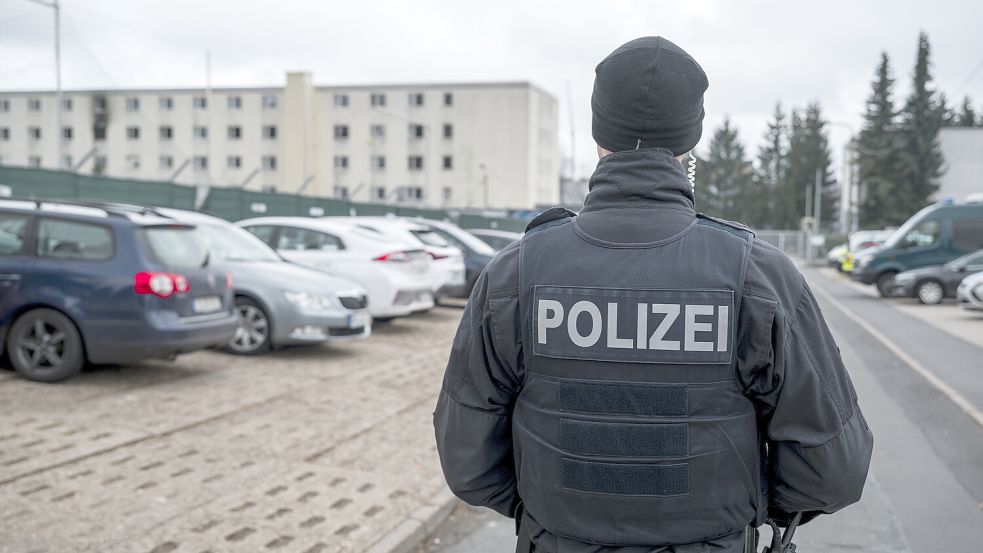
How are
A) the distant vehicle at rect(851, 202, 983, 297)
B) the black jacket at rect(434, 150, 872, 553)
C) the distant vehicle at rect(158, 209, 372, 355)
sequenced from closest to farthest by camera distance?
the black jacket at rect(434, 150, 872, 553) → the distant vehicle at rect(158, 209, 372, 355) → the distant vehicle at rect(851, 202, 983, 297)

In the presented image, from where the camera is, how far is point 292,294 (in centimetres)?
983

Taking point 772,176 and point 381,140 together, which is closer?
point 381,140

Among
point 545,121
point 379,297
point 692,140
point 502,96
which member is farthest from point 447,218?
point 545,121

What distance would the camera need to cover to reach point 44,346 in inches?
297

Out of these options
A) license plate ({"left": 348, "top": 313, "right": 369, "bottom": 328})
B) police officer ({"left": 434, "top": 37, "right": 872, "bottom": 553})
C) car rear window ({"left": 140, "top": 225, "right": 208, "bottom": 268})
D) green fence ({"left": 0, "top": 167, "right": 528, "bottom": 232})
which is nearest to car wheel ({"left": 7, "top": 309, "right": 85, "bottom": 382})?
car rear window ({"left": 140, "top": 225, "right": 208, "bottom": 268})

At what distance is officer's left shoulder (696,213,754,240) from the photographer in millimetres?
1935

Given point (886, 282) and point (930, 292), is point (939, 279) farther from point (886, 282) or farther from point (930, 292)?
point (886, 282)

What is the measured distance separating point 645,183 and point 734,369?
1.50ft

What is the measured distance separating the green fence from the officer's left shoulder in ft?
22.9

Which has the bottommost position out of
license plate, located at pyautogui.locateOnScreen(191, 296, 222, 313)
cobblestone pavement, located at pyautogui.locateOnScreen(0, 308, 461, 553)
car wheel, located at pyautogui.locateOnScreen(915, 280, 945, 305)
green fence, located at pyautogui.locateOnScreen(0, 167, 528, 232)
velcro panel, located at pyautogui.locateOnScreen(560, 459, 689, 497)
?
cobblestone pavement, located at pyautogui.locateOnScreen(0, 308, 461, 553)

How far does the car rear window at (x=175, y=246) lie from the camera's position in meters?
7.75

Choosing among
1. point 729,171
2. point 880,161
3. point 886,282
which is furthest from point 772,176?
point 886,282

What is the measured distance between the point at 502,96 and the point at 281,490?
2657 inches

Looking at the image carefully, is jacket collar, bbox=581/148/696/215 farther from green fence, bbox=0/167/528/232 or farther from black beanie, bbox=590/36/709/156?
green fence, bbox=0/167/528/232
